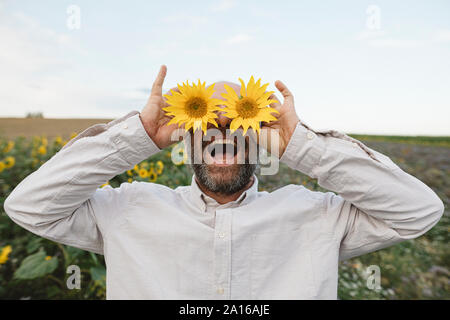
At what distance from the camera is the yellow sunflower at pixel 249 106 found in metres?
1.47

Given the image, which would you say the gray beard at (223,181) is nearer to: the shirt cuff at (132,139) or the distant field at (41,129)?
the shirt cuff at (132,139)

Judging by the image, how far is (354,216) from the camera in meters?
1.62

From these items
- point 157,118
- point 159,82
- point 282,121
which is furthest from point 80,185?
point 282,121

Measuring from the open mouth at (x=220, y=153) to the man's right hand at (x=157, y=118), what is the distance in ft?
0.70

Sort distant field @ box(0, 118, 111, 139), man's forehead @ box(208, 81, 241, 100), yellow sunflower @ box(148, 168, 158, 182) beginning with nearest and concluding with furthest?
man's forehead @ box(208, 81, 241, 100) → yellow sunflower @ box(148, 168, 158, 182) → distant field @ box(0, 118, 111, 139)

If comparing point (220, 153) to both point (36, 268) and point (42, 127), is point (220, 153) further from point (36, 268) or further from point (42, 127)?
point (42, 127)

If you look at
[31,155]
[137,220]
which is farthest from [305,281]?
[31,155]

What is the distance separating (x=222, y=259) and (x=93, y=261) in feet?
5.25

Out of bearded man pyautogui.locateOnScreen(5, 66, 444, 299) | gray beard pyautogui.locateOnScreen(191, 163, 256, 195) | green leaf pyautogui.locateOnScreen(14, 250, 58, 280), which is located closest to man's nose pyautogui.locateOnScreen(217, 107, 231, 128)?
bearded man pyautogui.locateOnScreen(5, 66, 444, 299)

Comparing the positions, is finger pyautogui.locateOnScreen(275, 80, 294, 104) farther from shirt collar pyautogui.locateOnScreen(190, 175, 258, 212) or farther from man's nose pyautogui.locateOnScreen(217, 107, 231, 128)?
shirt collar pyautogui.locateOnScreen(190, 175, 258, 212)

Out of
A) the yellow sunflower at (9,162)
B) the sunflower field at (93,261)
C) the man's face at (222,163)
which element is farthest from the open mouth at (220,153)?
the yellow sunflower at (9,162)

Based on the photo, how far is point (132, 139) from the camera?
1.54 meters

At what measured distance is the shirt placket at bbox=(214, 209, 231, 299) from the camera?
1.50m
